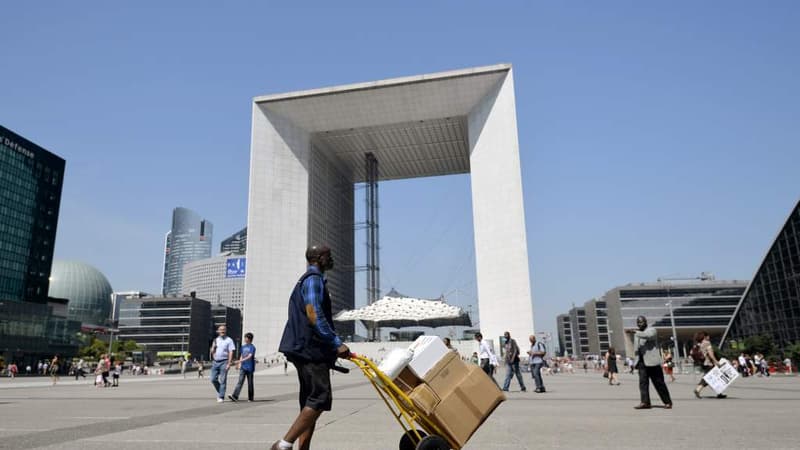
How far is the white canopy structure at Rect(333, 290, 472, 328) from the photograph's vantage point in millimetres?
60875

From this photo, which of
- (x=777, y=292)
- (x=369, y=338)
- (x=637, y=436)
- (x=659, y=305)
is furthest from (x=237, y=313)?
(x=637, y=436)

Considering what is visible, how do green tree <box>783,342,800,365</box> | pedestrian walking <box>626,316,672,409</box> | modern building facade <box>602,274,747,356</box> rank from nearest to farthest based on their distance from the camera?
pedestrian walking <box>626,316,672,409</box>, green tree <box>783,342,800,365</box>, modern building facade <box>602,274,747,356</box>

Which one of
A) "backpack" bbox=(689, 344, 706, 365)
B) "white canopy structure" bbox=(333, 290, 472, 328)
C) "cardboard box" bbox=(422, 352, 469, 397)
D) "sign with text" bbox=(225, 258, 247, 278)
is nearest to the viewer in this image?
"cardboard box" bbox=(422, 352, 469, 397)

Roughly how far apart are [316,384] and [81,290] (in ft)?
471

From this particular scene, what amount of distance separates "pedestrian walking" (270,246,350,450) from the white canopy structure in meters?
56.7

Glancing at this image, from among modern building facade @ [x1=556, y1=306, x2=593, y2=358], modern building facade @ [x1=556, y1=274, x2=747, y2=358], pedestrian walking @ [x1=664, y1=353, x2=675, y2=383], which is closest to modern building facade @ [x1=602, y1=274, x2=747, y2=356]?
modern building facade @ [x1=556, y1=274, x2=747, y2=358]

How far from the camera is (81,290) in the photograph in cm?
12581

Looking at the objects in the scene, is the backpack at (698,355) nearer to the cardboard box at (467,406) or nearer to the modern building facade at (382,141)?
the cardboard box at (467,406)

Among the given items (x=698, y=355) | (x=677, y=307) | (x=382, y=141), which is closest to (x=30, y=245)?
(x=382, y=141)

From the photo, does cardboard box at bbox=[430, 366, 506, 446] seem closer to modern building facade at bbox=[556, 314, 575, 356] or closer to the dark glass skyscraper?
the dark glass skyscraper

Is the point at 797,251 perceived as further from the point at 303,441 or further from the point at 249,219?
the point at 303,441

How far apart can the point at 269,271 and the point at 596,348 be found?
346 feet

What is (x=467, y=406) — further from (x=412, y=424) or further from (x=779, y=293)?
(x=779, y=293)

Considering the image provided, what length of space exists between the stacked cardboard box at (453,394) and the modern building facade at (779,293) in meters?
55.9
